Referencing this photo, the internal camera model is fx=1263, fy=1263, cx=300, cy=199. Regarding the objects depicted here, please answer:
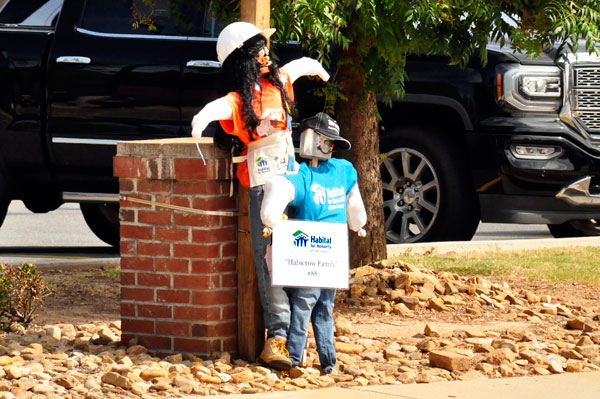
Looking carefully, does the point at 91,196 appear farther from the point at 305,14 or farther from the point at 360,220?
the point at 360,220

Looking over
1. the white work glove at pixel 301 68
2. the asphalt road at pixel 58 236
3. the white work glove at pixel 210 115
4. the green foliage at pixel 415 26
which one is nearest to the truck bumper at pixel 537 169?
the green foliage at pixel 415 26

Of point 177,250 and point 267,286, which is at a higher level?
point 177,250

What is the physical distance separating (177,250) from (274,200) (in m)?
0.78

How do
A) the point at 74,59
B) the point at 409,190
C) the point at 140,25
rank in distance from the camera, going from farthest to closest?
the point at 409,190, the point at 140,25, the point at 74,59

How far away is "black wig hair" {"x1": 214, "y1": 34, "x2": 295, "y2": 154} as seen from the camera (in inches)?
238

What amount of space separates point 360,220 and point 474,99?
3.88m

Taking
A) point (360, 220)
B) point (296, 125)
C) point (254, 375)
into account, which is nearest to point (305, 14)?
point (360, 220)

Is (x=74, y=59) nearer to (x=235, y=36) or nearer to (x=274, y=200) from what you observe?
(x=235, y=36)

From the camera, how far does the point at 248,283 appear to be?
6441mm

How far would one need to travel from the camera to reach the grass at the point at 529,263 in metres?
9.34

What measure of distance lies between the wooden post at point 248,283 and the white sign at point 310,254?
0.44 meters

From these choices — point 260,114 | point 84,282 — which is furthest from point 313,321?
point 84,282

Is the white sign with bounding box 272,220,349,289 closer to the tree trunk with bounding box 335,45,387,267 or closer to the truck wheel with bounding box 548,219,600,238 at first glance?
the tree trunk with bounding box 335,45,387,267

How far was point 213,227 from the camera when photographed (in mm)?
6340
